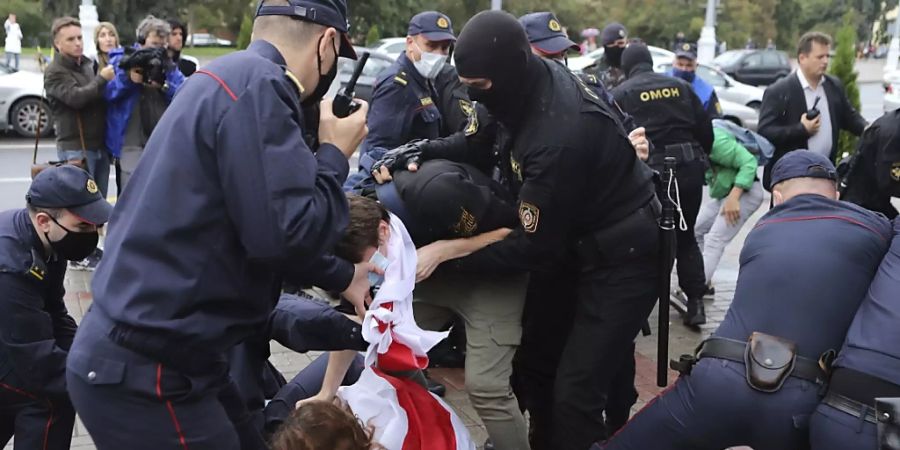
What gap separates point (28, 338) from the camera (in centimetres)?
308

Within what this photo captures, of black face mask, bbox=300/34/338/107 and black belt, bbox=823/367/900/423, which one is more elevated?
black face mask, bbox=300/34/338/107

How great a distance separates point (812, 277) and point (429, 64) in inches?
114

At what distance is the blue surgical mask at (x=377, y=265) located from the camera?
9.87ft

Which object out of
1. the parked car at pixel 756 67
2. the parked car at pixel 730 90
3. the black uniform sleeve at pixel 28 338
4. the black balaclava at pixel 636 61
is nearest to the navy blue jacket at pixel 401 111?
the black balaclava at pixel 636 61

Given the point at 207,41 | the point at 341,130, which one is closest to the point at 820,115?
the point at 341,130

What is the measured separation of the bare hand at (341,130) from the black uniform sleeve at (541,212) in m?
0.85

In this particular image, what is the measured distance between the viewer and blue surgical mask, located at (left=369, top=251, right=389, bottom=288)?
9.87ft

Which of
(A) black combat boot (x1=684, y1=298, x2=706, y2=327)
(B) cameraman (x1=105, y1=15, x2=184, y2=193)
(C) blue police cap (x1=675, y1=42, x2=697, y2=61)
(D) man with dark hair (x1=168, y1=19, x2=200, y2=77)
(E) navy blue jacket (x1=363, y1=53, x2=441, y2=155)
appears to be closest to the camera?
(E) navy blue jacket (x1=363, y1=53, x2=441, y2=155)

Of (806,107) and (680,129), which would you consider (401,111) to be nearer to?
(680,129)

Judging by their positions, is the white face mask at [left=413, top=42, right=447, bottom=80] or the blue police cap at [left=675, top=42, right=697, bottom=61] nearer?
the white face mask at [left=413, top=42, right=447, bottom=80]

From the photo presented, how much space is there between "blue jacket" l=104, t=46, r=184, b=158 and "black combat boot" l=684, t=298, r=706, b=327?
3870mm

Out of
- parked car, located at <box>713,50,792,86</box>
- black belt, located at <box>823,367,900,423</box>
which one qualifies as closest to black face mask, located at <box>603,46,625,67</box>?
black belt, located at <box>823,367,900,423</box>

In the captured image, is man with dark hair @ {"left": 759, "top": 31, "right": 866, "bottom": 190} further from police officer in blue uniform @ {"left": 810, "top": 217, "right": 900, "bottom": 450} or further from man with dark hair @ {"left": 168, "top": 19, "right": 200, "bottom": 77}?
man with dark hair @ {"left": 168, "top": 19, "right": 200, "bottom": 77}

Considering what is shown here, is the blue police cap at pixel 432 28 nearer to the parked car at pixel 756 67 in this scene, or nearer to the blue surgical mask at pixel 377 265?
the blue surgical mask at pixel 377 265
